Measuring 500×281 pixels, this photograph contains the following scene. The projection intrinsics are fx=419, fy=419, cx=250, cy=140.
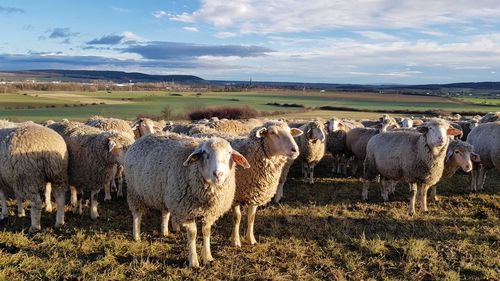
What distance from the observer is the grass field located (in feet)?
22.2

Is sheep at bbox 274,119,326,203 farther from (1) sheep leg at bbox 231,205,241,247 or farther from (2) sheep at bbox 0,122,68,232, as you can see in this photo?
(2) sheep at bbox 0,122,68,232

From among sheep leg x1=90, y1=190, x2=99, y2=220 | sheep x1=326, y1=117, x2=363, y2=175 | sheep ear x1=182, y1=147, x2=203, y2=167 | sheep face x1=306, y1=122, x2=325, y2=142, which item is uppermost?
sheep ear x1=182, y1=147, x2=203, y2=167

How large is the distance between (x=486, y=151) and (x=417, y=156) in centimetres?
441

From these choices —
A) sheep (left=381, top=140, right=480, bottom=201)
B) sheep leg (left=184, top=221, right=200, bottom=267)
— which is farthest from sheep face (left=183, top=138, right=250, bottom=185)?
sheep (left=381, top=140, right=480, bottom=201)

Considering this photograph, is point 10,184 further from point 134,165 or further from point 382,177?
point 382,177

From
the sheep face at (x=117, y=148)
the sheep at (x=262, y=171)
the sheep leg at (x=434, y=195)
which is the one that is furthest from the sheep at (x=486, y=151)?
the sheep face at (x=117, y=148)

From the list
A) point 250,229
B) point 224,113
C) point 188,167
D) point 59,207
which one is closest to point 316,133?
point 250,229

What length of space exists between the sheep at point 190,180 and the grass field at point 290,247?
694 mm

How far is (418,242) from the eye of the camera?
810 cm

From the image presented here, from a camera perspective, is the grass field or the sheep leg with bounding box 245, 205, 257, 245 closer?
the grass field

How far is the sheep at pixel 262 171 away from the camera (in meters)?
8.01

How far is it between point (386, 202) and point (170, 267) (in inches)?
273

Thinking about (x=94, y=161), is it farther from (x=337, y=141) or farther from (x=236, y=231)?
(x=337, y=141)

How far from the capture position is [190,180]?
22.9 ft
